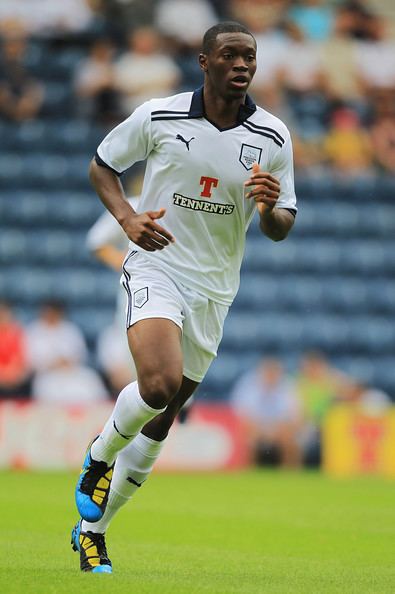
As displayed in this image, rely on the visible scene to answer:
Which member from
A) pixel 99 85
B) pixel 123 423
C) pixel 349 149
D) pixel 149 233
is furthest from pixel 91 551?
pixel 349 149

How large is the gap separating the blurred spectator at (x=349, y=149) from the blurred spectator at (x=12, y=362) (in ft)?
19.2

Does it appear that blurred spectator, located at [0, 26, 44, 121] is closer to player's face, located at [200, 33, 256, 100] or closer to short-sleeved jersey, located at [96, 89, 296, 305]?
short-sleeved jersey, located at [96, 89, 296, 305]

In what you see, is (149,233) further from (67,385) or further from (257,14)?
(257,14)

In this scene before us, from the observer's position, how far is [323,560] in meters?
6.22

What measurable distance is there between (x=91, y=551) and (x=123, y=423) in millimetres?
577

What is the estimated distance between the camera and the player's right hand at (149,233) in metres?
5.30

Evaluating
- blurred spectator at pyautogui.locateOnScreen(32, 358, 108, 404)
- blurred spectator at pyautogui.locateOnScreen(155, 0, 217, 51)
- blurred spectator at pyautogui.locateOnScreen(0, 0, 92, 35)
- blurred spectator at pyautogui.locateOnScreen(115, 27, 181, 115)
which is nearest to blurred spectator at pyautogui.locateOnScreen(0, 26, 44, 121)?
blurred spectator at pyautogui.locateOnScreen(0, 0, 92, 35)

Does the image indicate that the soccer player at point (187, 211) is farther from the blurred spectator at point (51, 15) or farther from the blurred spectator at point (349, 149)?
the blurred spectator at point (51, 15)

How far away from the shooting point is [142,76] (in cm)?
1723

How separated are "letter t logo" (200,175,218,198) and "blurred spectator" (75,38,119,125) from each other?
1192 cm

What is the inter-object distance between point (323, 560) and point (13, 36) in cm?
1281

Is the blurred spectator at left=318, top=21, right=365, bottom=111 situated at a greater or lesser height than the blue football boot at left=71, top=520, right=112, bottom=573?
greater

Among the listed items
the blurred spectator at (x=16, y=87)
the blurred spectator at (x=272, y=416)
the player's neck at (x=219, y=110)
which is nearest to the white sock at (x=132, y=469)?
the player's neck at (x=219, y=110)

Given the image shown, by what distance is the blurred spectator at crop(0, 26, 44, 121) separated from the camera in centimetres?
1731
